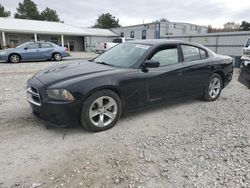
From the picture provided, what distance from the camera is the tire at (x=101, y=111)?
3.26 meters

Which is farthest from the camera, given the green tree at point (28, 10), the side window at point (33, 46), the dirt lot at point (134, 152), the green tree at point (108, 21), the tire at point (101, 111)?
the green tree at point (108, 21)

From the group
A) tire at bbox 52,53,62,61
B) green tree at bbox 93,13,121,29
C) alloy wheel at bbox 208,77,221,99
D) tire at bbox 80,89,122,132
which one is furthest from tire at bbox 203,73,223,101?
green tree at bbox 93,13,121,29

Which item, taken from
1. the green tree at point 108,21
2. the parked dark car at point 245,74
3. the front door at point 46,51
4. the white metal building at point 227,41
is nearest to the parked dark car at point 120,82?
the parked dark car at point 245,74

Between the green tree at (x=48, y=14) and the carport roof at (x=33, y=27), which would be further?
the green tree at (x=48, y=14)

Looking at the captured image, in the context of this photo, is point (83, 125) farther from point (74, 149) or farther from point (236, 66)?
point (236, 66)

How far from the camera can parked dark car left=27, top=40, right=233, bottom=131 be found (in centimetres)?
315

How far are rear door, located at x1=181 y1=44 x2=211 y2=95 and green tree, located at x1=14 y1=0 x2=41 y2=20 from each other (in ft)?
182

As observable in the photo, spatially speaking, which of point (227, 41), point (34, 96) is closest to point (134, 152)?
point (34, 96)

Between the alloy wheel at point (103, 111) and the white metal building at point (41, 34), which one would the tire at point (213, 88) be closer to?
the alloy wheel at point (103, 111)

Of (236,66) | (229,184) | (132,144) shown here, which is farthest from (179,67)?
(236,66)

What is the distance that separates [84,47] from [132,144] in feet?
100

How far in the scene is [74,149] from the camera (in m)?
2.93

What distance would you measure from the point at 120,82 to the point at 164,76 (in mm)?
1010

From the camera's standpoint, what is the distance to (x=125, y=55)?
4.16m
